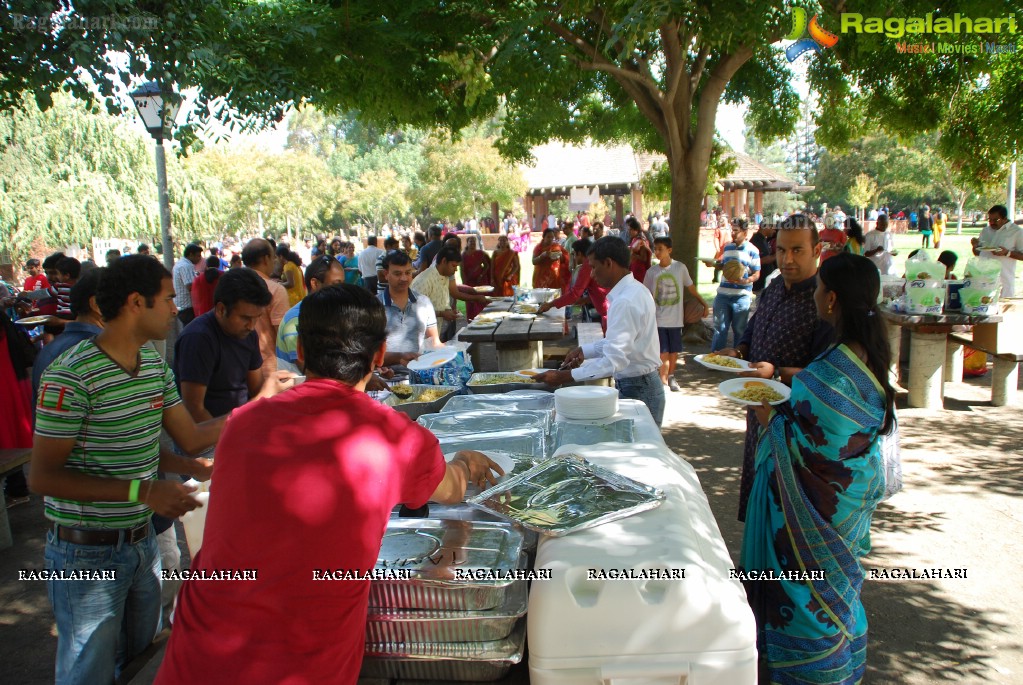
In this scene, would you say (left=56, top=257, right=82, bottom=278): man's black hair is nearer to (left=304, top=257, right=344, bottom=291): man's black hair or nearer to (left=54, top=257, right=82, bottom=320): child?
(left=54, top=257, right=82, bottom=320): child

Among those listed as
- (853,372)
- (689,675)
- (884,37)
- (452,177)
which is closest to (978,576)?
(853,372)

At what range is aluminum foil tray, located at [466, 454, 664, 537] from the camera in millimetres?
2002

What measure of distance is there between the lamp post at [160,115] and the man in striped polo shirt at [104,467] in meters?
2.53

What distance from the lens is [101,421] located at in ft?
7.55

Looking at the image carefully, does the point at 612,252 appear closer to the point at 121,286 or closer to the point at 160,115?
the point at 121,286

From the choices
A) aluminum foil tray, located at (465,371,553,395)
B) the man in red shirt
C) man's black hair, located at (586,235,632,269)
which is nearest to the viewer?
the man in red shirt

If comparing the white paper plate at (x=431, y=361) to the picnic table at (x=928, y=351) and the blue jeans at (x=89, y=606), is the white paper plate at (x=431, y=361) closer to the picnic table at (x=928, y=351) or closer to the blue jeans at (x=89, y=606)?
the blue jeans at (x=89, y=606)

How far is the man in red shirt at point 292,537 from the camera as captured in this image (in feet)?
4.98

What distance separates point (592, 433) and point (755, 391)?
2.40 ft

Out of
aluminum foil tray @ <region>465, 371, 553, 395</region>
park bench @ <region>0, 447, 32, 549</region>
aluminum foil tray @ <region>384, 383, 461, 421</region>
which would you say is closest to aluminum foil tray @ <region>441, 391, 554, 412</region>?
aluminum foil tray @ <region>384, 383, 461, 421</region>

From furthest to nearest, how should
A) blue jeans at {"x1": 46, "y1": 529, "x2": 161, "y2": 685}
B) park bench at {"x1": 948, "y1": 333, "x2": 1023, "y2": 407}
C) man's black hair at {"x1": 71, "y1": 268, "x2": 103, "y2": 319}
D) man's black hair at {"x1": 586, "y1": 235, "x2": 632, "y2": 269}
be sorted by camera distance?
1. park bench at {"x1": 948, "y1": 333, "x2": 1023, "y2": 407}
2. man's black hair at {"x1": 586, "y1": 235, "x2": 632, "y2": 269}
3. man's black hair at {"x1": 71, "y1": 268, "x2": 103, "y2": 319}
4. blue jeans at {"x1": 46, "y1": 529, "x2": 161, "y2": 685}

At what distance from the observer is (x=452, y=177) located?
33.6 meters

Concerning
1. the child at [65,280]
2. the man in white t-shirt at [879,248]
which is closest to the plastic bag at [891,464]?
the child at [65,280]

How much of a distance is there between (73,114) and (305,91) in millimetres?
21328
